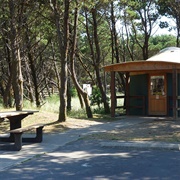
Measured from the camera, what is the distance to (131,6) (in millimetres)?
25391


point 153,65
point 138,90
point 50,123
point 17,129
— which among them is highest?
point 153,65

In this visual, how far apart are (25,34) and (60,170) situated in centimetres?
1718

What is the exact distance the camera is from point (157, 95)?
1769cm

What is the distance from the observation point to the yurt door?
17.4 meters

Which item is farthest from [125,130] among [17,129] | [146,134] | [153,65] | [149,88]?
[149,88]

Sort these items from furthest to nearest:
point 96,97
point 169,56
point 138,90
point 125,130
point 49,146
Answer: point 96,97 < point 138,90 < point 169,56 < point 125,130 < point 49,146

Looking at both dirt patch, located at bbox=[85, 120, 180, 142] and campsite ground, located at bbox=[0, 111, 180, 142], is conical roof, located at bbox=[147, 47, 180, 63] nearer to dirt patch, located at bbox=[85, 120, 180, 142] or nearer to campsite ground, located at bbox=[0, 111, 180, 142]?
campsite ground, located at bbox=[0, 111, 180, 142]

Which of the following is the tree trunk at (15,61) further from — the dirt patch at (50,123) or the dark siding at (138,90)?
the dark siding at (138,90)

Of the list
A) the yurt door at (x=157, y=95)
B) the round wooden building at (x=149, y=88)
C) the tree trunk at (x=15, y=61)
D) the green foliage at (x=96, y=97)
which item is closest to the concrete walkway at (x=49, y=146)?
the tree trunk at (x=15, y=61)

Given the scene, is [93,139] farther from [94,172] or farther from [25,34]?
[25,34]

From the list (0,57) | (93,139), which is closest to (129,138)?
(93,139)

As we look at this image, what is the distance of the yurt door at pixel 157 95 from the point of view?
57.1 ft

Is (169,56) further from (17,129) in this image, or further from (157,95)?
(17,129)

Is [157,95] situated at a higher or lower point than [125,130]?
higher
